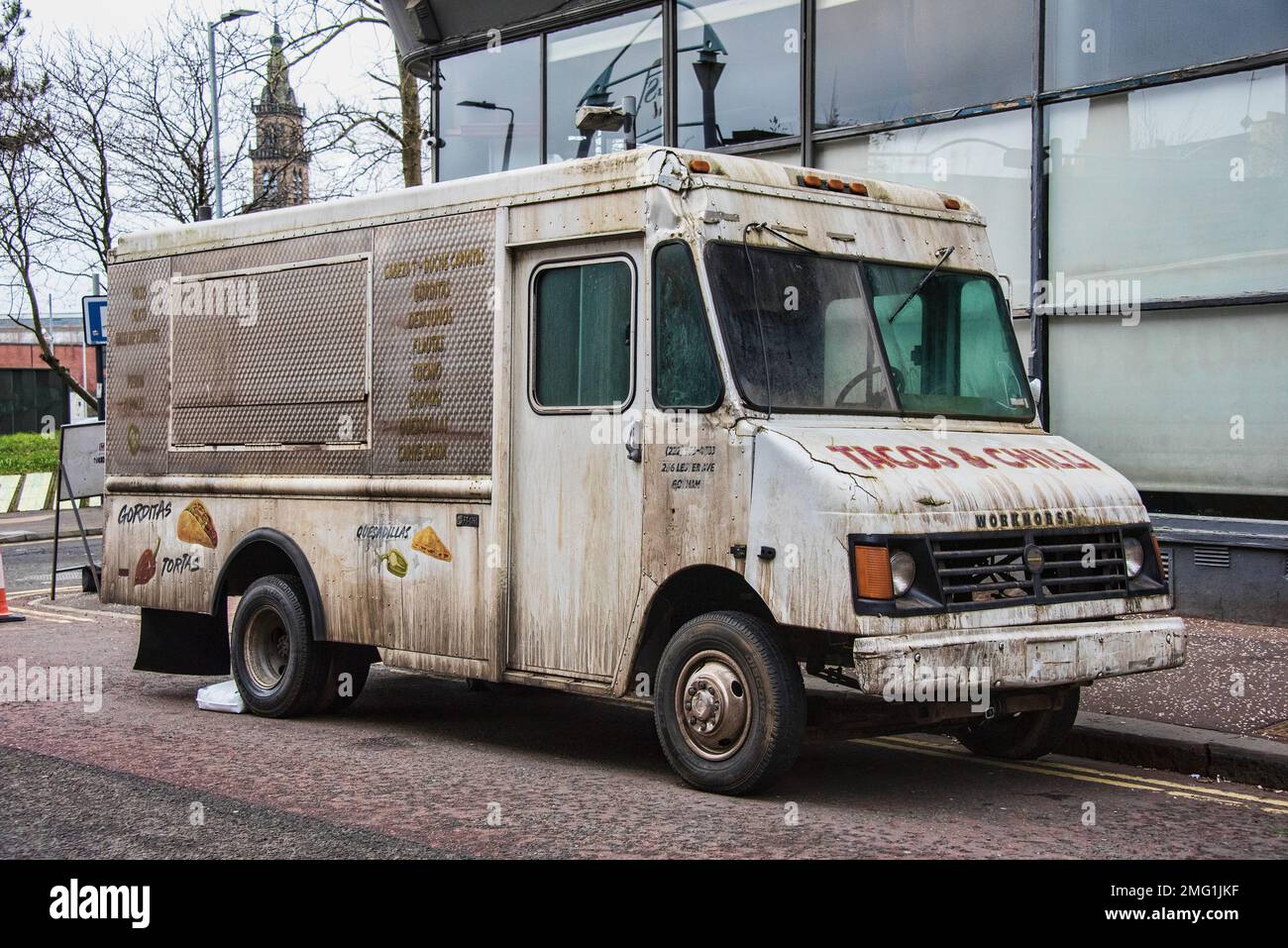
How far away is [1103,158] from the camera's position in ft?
42.1

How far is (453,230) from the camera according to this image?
332 inches

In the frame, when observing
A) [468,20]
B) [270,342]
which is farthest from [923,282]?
[468,20]

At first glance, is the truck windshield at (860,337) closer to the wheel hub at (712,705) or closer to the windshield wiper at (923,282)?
the windshield wiper at (923,282)

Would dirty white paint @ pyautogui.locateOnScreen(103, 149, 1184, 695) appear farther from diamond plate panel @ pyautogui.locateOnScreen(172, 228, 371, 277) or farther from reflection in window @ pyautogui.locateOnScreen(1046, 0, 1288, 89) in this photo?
reflection in window @ pyautogui.locateOnScreen(1046, 0, 1288, 89)

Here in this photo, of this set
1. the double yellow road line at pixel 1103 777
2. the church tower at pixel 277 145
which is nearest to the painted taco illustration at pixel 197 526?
the double yellow road line at pixel 1103 777

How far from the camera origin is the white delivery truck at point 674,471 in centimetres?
681

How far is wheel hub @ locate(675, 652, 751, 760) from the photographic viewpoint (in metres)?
6.96

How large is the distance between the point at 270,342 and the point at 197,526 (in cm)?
129

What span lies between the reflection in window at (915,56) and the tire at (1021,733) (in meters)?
6.88

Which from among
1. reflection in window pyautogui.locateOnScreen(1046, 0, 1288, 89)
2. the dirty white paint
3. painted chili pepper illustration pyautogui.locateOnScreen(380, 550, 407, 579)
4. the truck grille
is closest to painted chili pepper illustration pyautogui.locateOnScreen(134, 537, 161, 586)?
the dirty white paint

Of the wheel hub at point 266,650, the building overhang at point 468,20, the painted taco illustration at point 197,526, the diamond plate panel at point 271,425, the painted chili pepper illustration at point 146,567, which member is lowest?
the wheel hub at point 266,650
